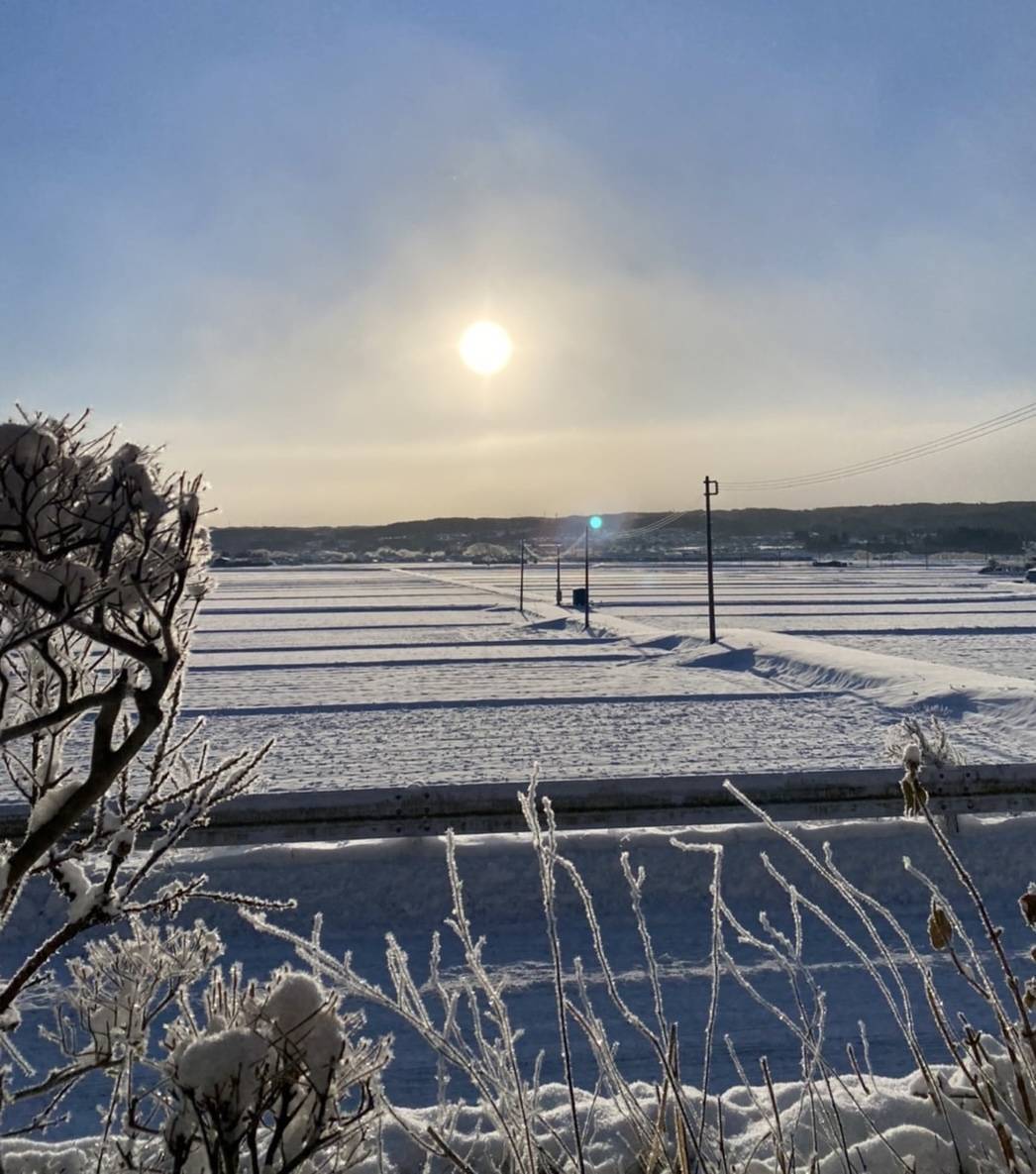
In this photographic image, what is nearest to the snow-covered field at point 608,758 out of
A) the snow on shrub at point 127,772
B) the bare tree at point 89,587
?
the snow on shrub at point 127,772

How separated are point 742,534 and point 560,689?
150 meters

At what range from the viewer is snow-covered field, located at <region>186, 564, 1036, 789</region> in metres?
9.93

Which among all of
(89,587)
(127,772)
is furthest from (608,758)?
(89,587)

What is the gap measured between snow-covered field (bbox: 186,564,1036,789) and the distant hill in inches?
3440

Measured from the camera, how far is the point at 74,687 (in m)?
1.84

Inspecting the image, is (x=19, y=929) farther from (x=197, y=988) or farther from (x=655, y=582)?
(x=655, y=582)

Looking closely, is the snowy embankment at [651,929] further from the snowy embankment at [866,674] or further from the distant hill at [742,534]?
the distant hill at [742,534]

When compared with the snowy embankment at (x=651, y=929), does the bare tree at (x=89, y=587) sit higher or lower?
higher

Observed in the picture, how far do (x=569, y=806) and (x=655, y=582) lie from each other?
50680 millimetres

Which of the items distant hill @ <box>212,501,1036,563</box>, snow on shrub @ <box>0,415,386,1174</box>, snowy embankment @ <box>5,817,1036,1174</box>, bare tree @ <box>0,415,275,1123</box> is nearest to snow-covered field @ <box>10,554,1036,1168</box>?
snowy embankment @ <box>5,817,1036,1174</box>

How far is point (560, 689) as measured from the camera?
50.9ft

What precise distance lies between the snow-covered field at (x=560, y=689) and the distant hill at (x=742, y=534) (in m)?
87.4

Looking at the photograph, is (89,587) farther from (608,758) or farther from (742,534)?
(742,534)

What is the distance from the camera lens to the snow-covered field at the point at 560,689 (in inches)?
391
